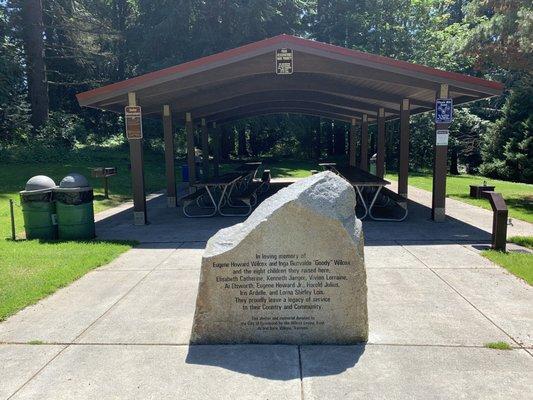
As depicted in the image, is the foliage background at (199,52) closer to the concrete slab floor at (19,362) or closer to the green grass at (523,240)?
the green grass at (523,240)

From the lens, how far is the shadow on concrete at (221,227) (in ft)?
25.9

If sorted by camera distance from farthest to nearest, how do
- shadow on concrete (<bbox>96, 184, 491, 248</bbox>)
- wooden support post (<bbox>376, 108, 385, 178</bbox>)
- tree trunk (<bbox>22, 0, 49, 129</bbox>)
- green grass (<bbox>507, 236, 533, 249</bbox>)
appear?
tree trunk (<bbox>22, 0, 49, 129</bbox>) < wooden support post (<bbox>376, 108, 385, 178</bbox>) < shadow on concrete (<bbox>96, 184, 491, 248</bbox>) < green grass (<bbox>507, 236, 533, 249</bbox>)

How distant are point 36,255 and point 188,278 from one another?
2743mm

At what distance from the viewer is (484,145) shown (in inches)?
1048

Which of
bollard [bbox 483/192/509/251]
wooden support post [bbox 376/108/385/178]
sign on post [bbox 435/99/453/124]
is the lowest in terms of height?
bollard [bbox 483/192/509/251]

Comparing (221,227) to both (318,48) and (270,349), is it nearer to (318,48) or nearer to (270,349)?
(318,48)

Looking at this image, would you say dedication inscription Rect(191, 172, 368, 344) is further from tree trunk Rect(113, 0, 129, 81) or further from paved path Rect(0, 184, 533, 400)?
tree trunk Rect(113, 0, 129, 81)

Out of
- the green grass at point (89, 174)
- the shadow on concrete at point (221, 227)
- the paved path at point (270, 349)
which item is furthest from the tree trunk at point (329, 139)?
the paved path at point (270, 349)

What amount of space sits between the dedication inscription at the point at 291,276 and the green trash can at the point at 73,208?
500 cm

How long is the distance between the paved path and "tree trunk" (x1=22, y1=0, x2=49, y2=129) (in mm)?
20942

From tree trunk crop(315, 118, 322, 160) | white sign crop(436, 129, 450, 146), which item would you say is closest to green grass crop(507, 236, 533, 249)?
white sign crop(436, 129, 450, 146)

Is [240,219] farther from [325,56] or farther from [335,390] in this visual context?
[335,390]

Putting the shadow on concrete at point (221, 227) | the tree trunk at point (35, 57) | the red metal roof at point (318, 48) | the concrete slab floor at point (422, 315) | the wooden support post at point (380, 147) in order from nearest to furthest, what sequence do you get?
1. the concrete slab floor at point (422, 315)
2. the shadow on concrete at point (221, 227)
3. the red metal roof at point (318, 48)
4. the wooden support post at point (380, 147)
5. the tree trunk at point (35, 57)

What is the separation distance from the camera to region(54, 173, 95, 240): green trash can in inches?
312
